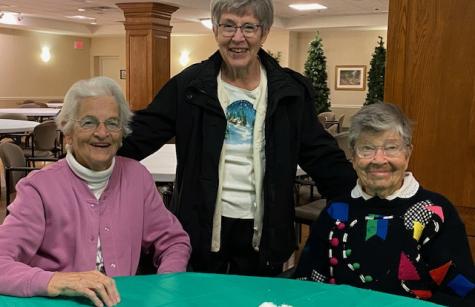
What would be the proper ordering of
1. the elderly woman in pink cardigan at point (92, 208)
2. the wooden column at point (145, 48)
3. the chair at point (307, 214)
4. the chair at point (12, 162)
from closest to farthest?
the elderly woman in pink cardigan at point (92, 208) → the chair at point (307, 214) → the chair at point (12, 162) → the wooden column at point (145, 48)

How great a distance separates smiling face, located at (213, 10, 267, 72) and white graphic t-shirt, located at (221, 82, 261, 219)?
0.17 meters

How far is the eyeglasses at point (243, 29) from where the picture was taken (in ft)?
6.16

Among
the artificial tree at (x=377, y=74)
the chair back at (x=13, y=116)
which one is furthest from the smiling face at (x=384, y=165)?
the artificial tree at (x=377, y=74)

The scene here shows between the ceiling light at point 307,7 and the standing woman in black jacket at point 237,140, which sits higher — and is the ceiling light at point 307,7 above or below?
above

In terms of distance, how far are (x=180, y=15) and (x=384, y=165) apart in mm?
10865

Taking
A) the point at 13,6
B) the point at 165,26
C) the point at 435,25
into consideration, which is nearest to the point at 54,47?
the point at 13,6

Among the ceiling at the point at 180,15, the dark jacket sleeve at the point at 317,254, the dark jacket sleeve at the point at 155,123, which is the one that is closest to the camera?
the dark jacket sleeve at the point at 317,254

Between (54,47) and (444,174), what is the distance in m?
15.8

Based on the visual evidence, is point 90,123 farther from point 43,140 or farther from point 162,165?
point 43,140

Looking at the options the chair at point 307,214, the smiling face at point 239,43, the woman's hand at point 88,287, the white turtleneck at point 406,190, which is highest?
the smiling face at point 239,43

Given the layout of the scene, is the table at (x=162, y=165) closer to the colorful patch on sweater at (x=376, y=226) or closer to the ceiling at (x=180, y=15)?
the colorful patch on sweater at (x=376, y=226)

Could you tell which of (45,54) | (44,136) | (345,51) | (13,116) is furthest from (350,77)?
(44,136)

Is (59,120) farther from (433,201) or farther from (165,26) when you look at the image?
(165,26)

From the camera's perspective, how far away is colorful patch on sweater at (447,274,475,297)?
161 cm
